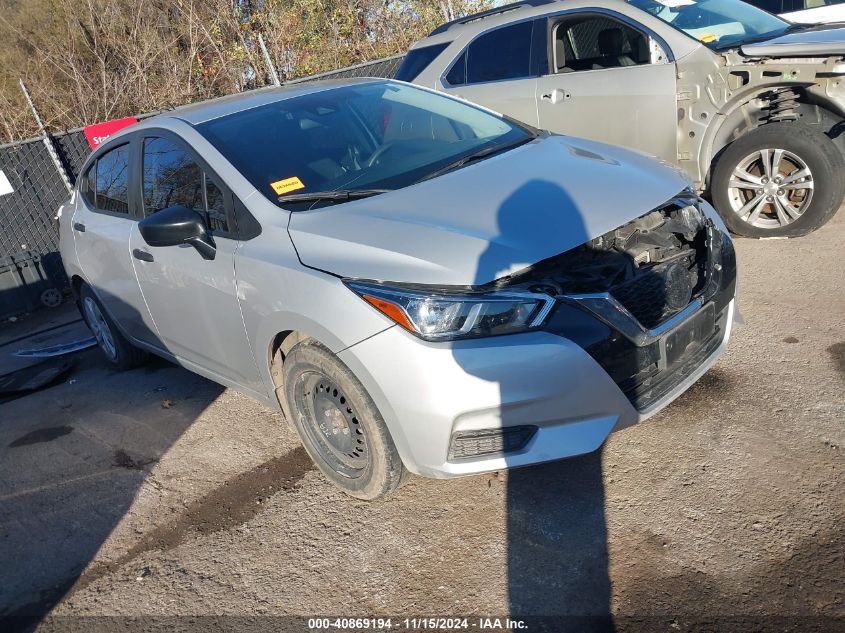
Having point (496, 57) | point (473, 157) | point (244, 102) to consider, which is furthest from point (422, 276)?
point (496, 57)

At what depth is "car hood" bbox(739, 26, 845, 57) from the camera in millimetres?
4770

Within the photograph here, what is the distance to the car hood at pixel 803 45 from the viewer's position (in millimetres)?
4770

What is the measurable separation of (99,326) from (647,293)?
168 inches

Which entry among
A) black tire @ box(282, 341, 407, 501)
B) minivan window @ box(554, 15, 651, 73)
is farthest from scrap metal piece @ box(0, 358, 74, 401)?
minivan window @ box(554, 15, 651, 73)

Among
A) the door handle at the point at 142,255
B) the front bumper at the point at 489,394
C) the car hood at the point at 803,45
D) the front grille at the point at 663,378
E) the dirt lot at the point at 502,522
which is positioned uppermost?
the car hood at the point at 803,45

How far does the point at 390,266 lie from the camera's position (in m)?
2.75

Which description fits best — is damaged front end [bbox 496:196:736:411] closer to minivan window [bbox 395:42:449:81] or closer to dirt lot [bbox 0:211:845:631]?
dirt lot [bbox 0:211:845:631]

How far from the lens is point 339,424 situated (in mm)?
3139

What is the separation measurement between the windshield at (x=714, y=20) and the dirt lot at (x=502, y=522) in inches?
95.3

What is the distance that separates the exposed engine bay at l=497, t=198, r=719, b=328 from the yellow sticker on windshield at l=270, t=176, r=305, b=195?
1220mm

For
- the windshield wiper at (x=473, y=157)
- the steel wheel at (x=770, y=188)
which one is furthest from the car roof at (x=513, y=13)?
the windshield wiper at (x=473, y=157)

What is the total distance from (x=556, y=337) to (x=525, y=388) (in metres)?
0.21

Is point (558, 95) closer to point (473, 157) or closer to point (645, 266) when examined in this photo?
point (473, 157)

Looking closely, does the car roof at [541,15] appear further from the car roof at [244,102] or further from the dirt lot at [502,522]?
the car roof at [244,102]
